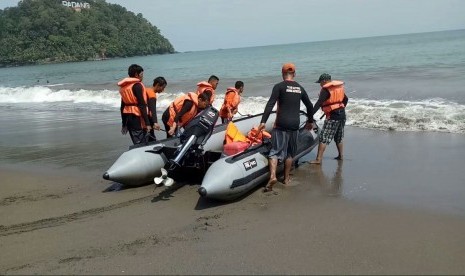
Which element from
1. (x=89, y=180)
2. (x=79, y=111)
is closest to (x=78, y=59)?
(x=79, y=111)

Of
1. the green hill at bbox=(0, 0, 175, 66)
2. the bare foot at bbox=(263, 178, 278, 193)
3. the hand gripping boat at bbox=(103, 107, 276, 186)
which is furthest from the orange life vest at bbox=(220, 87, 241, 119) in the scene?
the green hill at bbox=(0, 0, 175, 66)

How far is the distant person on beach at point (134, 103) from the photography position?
5.76 metres

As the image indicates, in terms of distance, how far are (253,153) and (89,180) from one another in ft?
8.00

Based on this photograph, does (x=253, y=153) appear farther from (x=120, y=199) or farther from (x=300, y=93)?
(x=120, y=199)

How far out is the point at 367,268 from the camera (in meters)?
3.27

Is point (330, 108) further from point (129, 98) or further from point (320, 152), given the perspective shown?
point (129, 98)

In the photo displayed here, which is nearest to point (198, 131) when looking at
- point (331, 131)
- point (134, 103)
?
point (134, 103)

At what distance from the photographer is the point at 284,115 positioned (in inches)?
207

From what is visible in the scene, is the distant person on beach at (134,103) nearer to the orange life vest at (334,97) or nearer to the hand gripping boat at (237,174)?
the hand gripping boat at (237,174)

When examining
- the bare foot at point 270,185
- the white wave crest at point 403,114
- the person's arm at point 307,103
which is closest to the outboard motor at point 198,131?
the bare foot at point 270,185

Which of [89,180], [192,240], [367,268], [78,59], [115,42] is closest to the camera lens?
[367,268]

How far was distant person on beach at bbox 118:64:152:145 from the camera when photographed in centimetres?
576

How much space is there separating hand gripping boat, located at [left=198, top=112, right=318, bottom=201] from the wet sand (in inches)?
6.7

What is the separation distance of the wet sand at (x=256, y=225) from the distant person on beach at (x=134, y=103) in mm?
871
